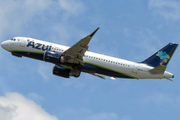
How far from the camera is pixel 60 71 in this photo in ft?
181

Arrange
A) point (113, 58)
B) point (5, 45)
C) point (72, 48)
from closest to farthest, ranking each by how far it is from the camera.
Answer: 1. point (72, 48)
2. point (113, 58)
3. point (5, 45)

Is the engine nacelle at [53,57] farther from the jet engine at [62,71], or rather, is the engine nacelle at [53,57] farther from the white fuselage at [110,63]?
the jet engine at [62,71]

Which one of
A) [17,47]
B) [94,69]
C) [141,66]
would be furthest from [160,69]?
[17,47]

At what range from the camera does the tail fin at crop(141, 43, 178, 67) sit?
5338 cm

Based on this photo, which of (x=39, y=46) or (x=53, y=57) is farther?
(x=39, y=46)

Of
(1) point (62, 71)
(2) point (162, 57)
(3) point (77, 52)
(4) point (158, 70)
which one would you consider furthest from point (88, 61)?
(2) point (162, 57)

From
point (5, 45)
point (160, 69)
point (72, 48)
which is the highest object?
point (5, 45)

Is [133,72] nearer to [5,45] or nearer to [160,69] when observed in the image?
[160,69]

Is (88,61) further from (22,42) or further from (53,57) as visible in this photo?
(22,42)

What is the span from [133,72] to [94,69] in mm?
6901

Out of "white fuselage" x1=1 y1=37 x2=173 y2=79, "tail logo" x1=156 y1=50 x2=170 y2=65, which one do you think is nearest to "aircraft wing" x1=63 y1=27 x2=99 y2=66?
"white fuselage" x1=1 y1=37 x2=173 y2=79

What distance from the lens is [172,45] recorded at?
2124 inches

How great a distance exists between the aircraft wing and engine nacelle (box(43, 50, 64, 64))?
0.90 m

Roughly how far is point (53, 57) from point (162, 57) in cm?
1967
